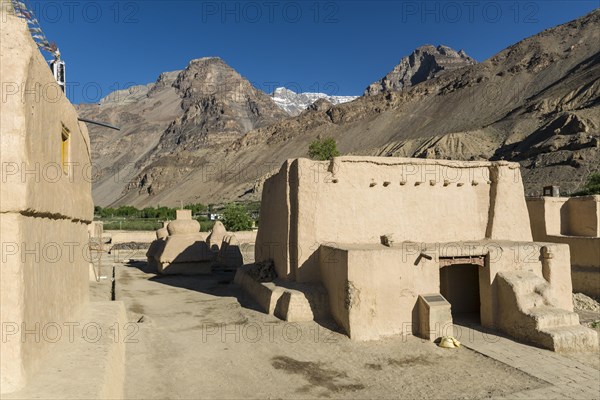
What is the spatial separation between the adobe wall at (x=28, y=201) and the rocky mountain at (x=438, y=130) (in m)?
38.2

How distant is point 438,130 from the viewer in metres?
68.4

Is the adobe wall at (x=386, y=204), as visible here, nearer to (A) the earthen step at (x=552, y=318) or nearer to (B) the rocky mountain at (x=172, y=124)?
(A) the earthen step at (x=552, y=318)

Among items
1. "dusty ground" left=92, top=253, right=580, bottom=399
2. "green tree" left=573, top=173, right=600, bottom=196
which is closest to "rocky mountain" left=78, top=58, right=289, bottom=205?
"green tree" left=573, top=173, right=600, bottom=196

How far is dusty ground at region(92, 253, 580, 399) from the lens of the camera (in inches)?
265

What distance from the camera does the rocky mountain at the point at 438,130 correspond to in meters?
44.1

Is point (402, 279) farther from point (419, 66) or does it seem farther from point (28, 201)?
point (419, 66)

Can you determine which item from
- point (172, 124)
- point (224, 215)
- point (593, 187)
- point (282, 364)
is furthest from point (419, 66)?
point (282, 364)

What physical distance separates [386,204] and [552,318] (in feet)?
14.5

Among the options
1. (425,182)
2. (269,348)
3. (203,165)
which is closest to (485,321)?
(425,182)

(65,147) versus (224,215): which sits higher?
(65,147)

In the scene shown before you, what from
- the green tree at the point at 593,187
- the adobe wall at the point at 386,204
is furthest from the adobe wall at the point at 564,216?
the green tree at the point at 593,187

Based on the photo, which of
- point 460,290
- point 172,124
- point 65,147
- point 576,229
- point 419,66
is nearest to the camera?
point 65,147

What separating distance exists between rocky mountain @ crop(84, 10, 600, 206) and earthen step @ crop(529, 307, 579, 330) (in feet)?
99.5

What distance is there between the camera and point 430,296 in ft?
30.6
